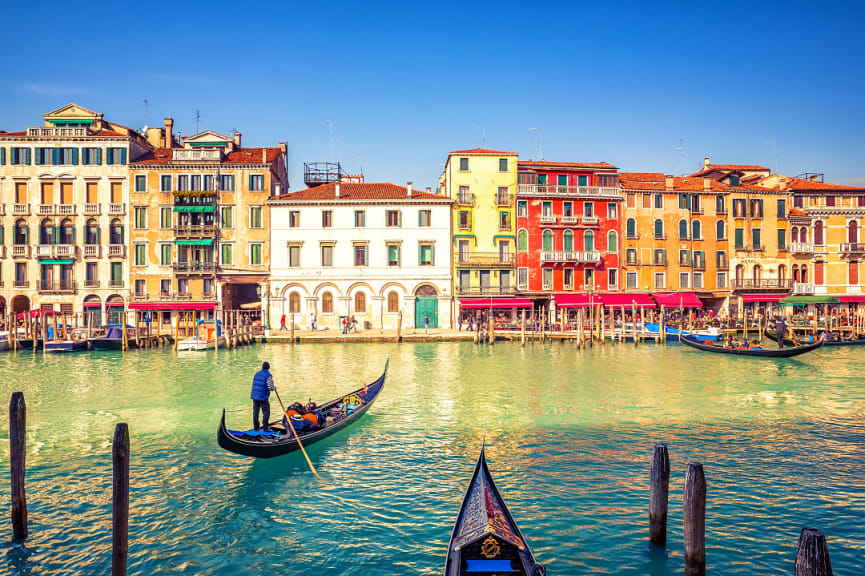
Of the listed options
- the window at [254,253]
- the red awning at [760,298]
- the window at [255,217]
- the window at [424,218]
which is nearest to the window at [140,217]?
the window at [255,217]

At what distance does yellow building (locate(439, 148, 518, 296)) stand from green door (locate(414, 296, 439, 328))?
1579 mm

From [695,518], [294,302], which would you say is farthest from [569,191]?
[695,518]

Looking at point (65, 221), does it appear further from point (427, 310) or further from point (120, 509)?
point (120, 509)

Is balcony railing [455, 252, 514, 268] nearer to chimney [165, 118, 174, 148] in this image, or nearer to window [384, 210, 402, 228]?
window [384, 210, 402, 228]

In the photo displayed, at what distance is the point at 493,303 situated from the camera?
121 feet

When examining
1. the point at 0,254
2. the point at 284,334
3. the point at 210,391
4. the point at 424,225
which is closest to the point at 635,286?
the point at 424,225

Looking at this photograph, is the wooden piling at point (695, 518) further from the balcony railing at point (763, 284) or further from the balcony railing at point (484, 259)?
the balcony railing at point (763, 284)

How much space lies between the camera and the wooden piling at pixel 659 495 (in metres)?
6.77

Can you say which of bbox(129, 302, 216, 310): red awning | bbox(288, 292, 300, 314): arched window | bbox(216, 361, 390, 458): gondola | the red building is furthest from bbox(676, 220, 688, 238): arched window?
bbox(216, 361, 390, 458): gondola

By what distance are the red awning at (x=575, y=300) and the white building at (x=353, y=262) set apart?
6.99 meters

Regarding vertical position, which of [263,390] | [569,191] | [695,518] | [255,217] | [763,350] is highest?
[569,191]

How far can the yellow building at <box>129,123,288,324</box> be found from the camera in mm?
36656

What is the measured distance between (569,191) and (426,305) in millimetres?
11690

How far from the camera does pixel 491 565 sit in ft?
19.7
